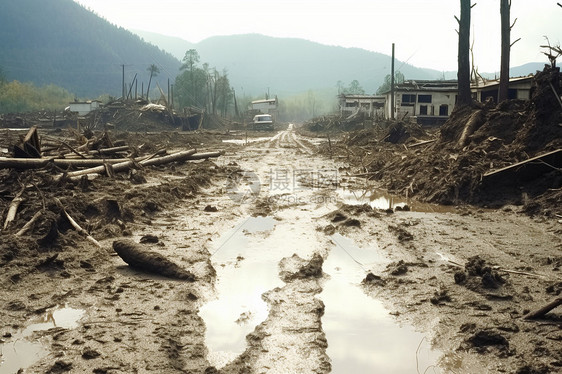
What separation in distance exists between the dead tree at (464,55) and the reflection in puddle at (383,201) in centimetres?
746

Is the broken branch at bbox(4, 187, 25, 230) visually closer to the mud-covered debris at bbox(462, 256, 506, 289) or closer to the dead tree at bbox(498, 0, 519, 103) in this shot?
the mud-covered debris at bbox(462, 256, 506, 289)

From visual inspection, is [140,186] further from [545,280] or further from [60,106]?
[60,106]

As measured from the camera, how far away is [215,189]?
1246cm

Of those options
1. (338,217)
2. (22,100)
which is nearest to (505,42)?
(338,217)

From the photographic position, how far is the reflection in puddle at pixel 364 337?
3884mm

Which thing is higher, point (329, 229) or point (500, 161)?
point (500, 161)

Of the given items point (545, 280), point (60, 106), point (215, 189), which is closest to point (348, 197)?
point (215, 189)

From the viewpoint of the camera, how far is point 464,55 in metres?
17.5

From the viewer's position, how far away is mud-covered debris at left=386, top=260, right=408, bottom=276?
5942 mm

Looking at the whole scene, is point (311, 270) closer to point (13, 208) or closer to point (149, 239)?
point (149, 239)

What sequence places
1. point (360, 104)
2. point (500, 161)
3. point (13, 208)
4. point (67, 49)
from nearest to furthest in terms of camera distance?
point (13, 208)
point (500, 161)
point (360, 104)
point (67, 49)

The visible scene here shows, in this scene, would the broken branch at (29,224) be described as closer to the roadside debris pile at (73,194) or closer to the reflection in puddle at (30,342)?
the roadside debris pile at (73,194)

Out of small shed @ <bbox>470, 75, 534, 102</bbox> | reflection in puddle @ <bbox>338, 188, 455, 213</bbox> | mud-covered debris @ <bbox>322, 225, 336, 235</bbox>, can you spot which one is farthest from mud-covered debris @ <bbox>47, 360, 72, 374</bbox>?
small shed @ <bbox>470, 75, 534, 102</bbox>

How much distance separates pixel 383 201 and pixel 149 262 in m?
6.90
